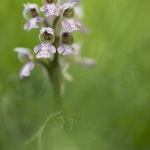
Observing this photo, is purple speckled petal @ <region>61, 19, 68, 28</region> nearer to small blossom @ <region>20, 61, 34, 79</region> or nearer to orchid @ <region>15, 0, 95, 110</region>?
orchid @ <region>15, 0, 95, 110</region>

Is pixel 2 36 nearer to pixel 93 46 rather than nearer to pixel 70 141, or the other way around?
pixel 93 46

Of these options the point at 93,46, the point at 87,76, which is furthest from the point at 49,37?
the point at 93,46

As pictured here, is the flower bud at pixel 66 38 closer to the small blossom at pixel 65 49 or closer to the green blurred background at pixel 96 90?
the small blossom at pixel 65 49

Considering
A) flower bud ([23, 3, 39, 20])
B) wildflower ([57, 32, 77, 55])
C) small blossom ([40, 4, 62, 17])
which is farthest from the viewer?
flower bud ([23, 3, 39, 20])

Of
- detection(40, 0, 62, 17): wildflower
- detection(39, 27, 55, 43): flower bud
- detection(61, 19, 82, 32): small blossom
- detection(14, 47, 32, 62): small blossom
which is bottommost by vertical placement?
detection(14, 47, 32, 62): small blossom

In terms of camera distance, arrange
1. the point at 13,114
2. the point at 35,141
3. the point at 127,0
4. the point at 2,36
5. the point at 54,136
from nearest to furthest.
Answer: the point at 54,136 < the point at 35,141 < the point at 13,114 < the point at 2,36 < the point at 127,0

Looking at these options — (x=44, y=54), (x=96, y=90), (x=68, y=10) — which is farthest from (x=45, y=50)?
(x=96, y=90)

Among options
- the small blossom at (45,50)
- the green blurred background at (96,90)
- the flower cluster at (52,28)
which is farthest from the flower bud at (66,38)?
the green blurred background at (96,90)

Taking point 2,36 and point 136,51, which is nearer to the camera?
point 136,51

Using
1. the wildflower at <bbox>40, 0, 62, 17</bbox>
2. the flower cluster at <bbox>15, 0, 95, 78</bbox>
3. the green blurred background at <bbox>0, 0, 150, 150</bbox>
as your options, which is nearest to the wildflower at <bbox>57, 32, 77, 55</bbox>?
the flower cluster at <bbox>15, 0, 95, 78</bbox>
